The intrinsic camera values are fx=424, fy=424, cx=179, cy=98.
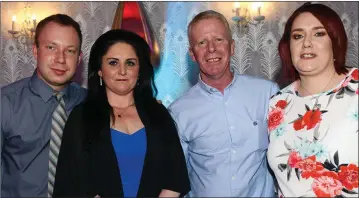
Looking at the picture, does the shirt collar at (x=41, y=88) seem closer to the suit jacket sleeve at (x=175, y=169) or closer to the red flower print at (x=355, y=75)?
the suit jacket sleeve at (x=175, y=169)

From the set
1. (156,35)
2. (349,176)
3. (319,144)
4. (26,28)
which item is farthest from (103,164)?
(26,28)

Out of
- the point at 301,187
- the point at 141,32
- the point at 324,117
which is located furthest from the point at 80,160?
the point at 141,32

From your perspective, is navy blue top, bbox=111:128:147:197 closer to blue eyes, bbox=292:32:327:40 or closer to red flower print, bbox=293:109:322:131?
red flower print, bbox=293:109:322:131

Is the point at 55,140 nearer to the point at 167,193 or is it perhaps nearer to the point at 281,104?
the point at 167,193

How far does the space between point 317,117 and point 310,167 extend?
24 cm

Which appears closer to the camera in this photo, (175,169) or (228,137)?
(175,169)

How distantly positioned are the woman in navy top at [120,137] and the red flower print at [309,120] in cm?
59

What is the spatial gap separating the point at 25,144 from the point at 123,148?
1.81ft

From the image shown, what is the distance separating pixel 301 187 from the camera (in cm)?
195

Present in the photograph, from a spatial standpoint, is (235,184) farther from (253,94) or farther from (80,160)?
(80,160)

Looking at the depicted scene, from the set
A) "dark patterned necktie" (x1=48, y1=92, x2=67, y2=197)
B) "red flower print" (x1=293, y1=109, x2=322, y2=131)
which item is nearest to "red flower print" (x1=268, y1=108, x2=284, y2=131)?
"red flower print" (x1=293, y1=109, x2=322, y2=131)

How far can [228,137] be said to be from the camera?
235 centimetres

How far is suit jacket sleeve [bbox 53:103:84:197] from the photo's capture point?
1979 mm

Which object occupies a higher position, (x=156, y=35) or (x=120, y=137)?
(x=156, y=35)
